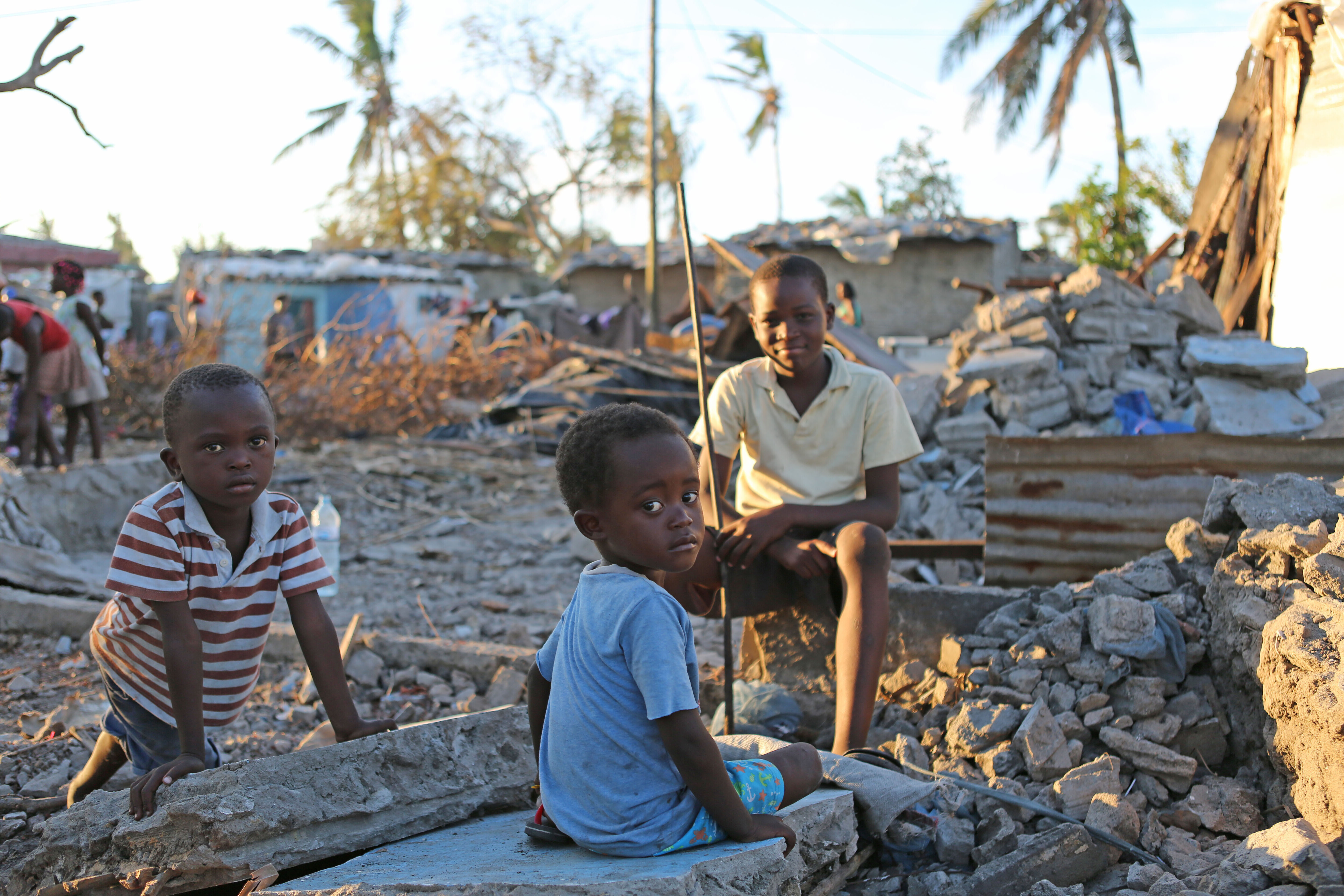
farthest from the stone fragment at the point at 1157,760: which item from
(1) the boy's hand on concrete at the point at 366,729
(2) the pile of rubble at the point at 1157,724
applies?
(1) the boy's hand on concrete at the point at 366,729

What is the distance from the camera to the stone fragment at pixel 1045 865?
6.77 ft

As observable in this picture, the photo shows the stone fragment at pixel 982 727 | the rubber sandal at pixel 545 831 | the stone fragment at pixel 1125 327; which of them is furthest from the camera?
the stone fragment at pixel 1125 327

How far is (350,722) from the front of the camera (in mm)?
2322

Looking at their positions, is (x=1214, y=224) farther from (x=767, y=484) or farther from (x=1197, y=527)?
(x=767, y=484)

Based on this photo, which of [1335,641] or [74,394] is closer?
[1335,641]

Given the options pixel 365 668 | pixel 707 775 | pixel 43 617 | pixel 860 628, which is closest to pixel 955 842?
pixel 860 628

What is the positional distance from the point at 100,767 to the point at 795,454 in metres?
2.20

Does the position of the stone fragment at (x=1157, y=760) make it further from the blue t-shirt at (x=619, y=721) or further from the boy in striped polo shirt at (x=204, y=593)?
the boy in striped polo shirt at (x=204, y=593)

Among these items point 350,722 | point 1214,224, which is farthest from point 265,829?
point 1214,224

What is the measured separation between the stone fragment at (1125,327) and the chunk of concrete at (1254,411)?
1031 millimetres

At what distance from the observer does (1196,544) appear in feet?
9.77

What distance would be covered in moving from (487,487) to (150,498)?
6.20 metres

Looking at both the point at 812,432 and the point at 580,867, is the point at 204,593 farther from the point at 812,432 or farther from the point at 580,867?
the point at 812,432

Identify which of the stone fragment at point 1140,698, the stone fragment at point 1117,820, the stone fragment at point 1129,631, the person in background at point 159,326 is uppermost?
the person in background at point 159,326
